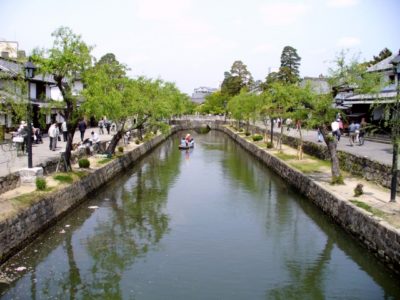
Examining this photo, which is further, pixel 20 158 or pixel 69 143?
pixel 20 158

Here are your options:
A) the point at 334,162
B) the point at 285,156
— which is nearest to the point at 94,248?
the point at 334,162

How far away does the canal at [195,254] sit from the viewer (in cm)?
1227

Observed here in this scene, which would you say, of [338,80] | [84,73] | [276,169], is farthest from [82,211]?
[276,169]

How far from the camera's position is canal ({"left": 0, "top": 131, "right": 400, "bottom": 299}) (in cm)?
1227

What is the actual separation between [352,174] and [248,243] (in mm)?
9793

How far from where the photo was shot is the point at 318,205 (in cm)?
2078

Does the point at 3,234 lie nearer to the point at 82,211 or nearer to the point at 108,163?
the point at 82,211

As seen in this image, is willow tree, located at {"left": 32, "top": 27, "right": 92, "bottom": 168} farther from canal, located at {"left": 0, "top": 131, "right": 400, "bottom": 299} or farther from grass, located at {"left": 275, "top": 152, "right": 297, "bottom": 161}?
grass, located at {"left": 275, "top": 152, "right": 297, "bottom": 161}

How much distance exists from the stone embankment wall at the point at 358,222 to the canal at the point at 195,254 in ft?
1.22

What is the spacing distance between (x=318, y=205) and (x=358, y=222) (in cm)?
524

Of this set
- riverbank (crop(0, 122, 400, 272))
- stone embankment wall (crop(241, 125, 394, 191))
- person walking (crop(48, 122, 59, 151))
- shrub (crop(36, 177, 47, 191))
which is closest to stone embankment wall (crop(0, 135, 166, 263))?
riverbank (crop(0, 122, 400, 272))

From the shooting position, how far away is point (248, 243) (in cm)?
1636

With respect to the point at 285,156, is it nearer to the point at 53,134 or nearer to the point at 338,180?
the point at 338,180

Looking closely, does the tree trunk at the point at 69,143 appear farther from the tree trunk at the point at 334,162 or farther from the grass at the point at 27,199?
the tree trunk at the point at 334,162
